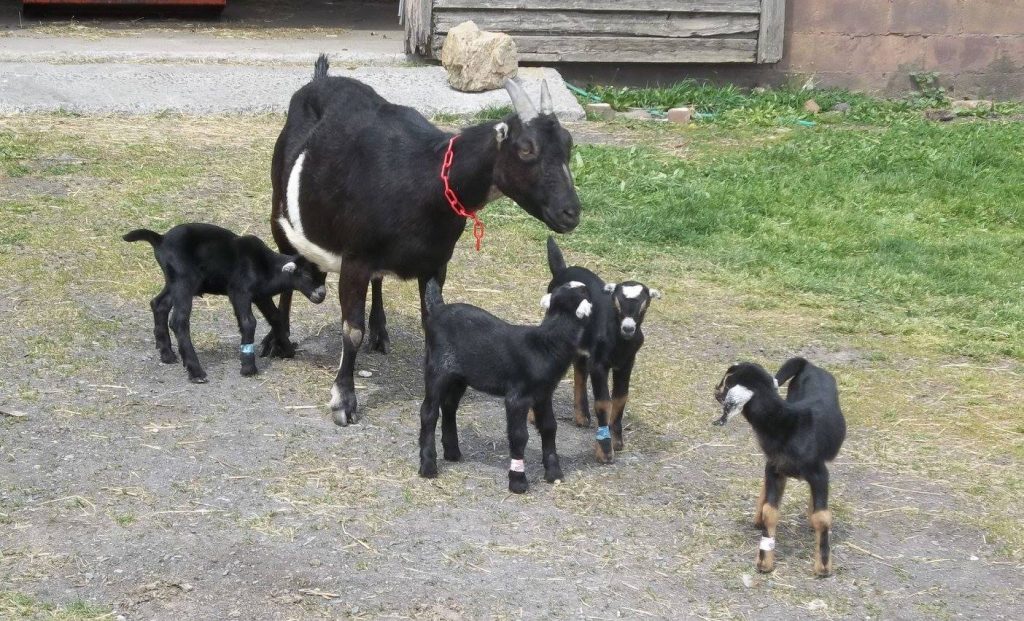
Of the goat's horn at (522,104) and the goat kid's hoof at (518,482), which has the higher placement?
the goat's horn at (522,104)

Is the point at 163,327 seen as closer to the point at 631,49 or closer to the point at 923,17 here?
the point at 631,49

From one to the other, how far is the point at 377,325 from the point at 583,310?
7.67ft

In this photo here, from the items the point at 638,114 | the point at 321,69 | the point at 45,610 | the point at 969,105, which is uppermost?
the point at 321,69

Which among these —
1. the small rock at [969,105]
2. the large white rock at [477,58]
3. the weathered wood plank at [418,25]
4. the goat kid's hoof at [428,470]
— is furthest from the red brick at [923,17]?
the goat kid's hoof at [428,470]

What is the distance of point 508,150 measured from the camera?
636 cm

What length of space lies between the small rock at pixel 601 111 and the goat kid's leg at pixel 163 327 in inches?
284

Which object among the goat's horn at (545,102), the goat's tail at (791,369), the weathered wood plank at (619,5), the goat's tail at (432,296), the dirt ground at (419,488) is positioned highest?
the weathered wood plank at (619,5)

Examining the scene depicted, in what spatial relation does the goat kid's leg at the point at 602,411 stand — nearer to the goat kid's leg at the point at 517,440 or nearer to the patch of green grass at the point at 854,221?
the goat kid's leg at the point at 517,440

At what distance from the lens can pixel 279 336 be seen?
7.57 meters

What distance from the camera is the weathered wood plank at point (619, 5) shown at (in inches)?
563

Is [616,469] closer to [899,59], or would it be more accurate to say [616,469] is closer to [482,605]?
[482,605]

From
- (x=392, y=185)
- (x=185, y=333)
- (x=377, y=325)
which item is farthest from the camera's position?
(x=377, y=325)

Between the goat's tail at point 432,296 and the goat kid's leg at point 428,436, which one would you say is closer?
the goat kid's leg at point 428,436

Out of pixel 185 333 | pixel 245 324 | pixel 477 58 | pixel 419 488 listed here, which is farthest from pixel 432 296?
pixel 477 58
